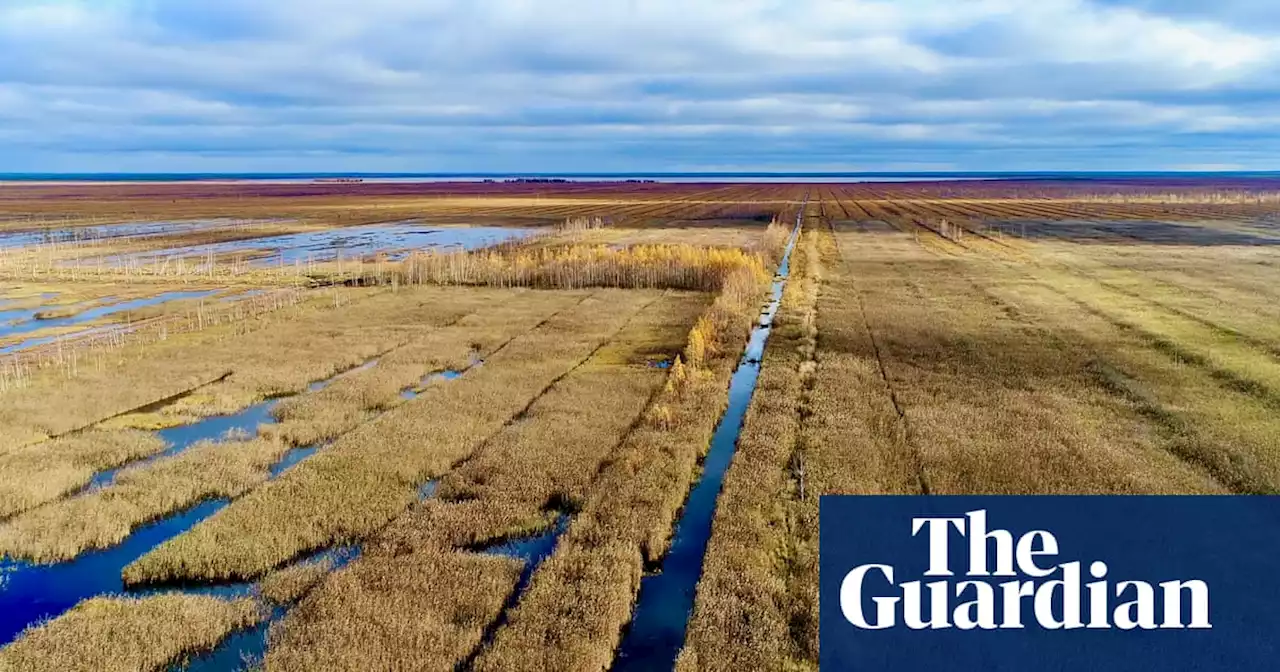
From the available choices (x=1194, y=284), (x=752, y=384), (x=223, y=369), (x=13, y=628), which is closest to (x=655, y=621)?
(x=13, y=628)

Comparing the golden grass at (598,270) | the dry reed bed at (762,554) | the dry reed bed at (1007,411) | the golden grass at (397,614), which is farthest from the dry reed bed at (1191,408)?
the golden grass at (598,270)

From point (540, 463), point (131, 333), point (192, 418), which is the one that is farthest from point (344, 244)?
point (540, 463)

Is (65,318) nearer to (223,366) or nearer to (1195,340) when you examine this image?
(223,366)

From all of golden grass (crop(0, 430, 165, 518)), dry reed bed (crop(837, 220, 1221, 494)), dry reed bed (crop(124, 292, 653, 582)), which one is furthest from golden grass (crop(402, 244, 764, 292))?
golden grass (crop(0, 430, 165, 518))

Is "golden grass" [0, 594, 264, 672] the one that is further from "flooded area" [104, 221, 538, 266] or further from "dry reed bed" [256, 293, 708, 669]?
"flooded area" [104, 221, 538, 266]

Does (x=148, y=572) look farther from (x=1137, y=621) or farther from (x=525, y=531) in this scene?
(x=1137, y=621)
